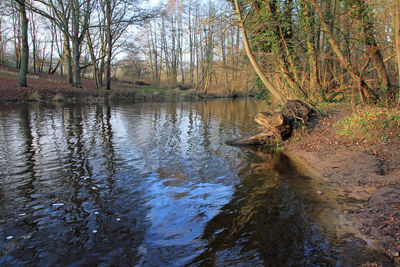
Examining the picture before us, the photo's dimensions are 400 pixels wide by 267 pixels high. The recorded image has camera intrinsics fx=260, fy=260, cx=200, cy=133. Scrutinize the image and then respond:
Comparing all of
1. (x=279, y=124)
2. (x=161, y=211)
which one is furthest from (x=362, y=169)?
(x=161, y=211)

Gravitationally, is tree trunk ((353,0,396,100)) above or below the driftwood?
above

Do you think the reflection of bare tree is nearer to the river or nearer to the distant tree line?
the river

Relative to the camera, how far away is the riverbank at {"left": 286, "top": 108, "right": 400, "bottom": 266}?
3.44m

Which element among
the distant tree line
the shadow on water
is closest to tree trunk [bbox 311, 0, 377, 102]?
the distant tree line

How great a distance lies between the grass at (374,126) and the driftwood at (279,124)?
176 cm

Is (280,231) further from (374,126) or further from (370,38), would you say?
(370,38)

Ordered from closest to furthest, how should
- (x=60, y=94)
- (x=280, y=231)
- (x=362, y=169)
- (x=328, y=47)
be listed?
(x=280, y=231) < (x=362, y=169) < (x=328, y=47) < (x=60, y=94)

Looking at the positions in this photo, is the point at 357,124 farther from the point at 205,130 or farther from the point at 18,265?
the point at 18,265

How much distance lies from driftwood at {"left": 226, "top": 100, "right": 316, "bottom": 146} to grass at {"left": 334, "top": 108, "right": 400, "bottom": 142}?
176cm

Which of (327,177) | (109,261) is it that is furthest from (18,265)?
(327,177)

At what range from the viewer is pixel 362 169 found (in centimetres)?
564

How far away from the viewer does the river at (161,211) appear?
314 cm

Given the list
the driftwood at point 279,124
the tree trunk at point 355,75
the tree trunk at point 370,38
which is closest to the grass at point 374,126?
the driftwood at point 279,124

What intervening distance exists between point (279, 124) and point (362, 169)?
364 centimetres
